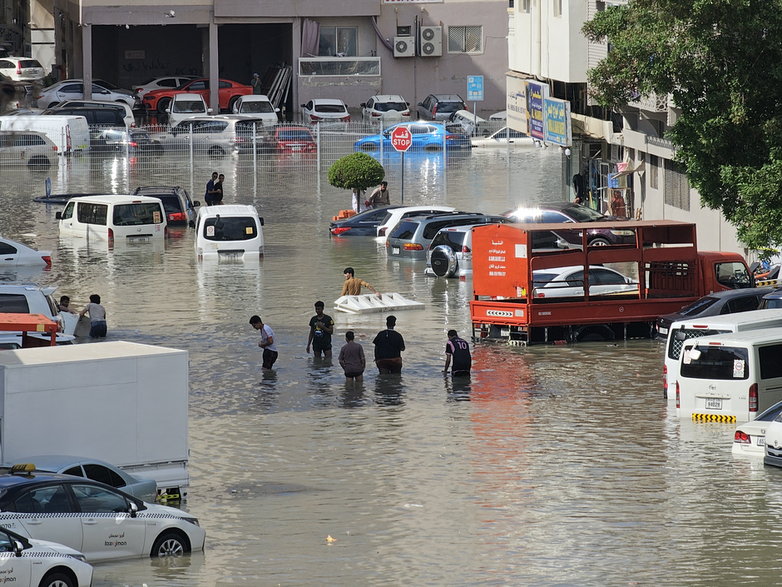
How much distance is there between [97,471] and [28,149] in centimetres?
4446

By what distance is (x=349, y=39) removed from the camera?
78438 mm

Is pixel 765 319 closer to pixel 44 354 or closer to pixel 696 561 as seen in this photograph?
pixel 696 561

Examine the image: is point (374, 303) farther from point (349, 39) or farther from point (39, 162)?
point (349, 39)

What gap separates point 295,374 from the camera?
26.9 meters

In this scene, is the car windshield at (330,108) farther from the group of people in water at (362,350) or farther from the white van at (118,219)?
the group of people in water at (362,350)

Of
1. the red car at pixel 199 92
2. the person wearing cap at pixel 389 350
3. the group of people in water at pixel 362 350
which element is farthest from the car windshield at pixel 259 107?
the person wearing cap at pixel 389 350

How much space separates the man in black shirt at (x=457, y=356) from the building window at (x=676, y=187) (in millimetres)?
16468

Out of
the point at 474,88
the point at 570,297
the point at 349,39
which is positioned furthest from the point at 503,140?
the point at 570,297

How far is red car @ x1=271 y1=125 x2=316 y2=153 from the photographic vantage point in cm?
6284

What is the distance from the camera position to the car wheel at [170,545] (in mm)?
15812

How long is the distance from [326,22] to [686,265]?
4916 centimetres

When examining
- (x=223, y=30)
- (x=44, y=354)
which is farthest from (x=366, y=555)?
(x=223, y=30)

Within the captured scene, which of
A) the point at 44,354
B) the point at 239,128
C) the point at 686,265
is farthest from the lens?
the point at 239,128

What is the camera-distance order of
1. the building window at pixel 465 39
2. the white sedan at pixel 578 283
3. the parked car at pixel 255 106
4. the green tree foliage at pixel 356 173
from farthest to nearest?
the building window at pixel 465 39
the parked car at pixel 255 106
the green tree foliage at pixel 356 173
the white sedan at pixel 578 283
